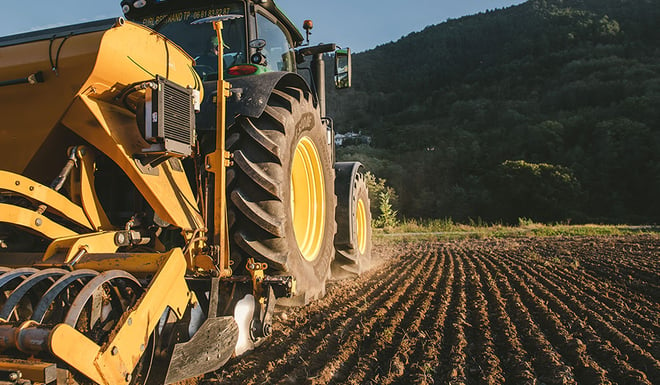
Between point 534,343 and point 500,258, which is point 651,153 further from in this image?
point 534,343

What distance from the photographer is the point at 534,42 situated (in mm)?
68625

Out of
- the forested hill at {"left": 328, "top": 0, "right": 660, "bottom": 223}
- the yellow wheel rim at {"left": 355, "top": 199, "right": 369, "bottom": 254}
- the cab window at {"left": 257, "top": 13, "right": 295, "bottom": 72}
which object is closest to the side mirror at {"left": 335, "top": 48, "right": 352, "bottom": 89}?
the cab window at {"left": 257, "top": 13, "right": 295, "bottom": 72}

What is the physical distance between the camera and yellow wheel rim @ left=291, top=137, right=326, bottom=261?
3.79 m

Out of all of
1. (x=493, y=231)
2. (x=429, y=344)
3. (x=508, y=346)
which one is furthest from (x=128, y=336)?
(x=493, y=231)

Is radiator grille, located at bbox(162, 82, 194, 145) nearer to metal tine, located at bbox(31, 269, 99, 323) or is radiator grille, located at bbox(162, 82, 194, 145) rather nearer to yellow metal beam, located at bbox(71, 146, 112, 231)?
yellow metal beam, located at bbox(71, 146, 112, 231)

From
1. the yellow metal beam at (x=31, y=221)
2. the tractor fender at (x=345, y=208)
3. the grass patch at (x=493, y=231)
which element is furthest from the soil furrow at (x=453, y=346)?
the grass patch at (x=493, y=231)

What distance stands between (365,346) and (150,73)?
85.3 inches

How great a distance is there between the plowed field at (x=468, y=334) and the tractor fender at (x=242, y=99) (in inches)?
58.3

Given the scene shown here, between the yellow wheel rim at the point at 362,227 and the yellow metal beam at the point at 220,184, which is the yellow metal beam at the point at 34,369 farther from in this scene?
the yellow wheel rim at the point at 362,227

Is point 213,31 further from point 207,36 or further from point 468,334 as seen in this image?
point 468,334

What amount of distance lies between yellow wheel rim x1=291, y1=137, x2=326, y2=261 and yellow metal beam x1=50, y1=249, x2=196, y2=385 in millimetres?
1507

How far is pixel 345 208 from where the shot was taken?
557 cm

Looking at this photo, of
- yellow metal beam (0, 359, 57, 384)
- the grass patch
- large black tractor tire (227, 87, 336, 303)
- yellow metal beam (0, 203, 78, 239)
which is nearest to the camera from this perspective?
yellow metal beam (0, 359, 57, 384)

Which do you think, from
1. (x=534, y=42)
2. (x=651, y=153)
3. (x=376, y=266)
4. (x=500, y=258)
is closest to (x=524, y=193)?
(x=651, y=153)
